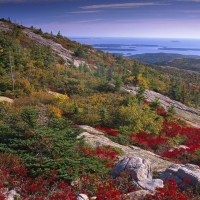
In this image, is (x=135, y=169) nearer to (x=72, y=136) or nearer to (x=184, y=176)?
(x=184, y=176)

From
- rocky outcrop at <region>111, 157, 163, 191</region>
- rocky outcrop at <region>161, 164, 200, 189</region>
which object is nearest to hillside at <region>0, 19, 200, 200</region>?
rocky outcrop at <region>111, 157, 163, 191</region>

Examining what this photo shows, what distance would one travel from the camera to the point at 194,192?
1227cm

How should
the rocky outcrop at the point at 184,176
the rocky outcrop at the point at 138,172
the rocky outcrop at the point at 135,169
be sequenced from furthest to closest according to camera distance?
the rocky outcrop at the point at 135,169
the rocky outcrop at the point at 184,176
the rocky outcrop at the point at 138,172

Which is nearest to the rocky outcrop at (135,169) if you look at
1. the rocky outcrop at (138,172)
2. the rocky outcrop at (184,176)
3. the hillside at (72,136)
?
the rocky outcrop at (138,172)

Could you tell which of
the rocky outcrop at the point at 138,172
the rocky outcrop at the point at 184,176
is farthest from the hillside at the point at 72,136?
the rocky outcrop at the point at 184,176

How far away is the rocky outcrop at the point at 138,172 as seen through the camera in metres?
12.1

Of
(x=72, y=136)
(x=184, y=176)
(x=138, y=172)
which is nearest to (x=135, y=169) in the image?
(x=138, y=172)

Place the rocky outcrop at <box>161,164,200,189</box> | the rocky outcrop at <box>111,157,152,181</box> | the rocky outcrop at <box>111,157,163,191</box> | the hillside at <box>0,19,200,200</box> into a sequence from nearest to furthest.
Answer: the hillside at <box>0,19,200,200</box> < the rocky outcrop at <box>111,157,163,191</box> < the rocky outcrop at <box>161,164,200,189</box> < the rocky outcrop at <box>111,157,152,181</box>

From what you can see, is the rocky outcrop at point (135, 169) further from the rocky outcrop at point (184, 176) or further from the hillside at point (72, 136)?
the rocky outcrop at point (184, 176)

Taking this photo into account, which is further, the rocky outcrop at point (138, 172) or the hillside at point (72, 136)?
the rocky outcrop at point (138, 172)

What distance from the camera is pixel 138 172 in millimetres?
13195

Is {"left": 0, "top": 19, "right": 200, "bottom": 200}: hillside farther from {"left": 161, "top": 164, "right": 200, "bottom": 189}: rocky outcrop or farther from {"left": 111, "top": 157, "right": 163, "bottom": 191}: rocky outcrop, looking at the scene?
{"left": 161, "top": 164, "right": 200, "bottom": 189}: rocky outcrop

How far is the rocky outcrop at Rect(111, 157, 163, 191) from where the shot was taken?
1214 cm

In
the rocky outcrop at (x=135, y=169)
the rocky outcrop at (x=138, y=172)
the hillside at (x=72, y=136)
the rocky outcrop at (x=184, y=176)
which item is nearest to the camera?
the hillside at (x=72, y=136)
